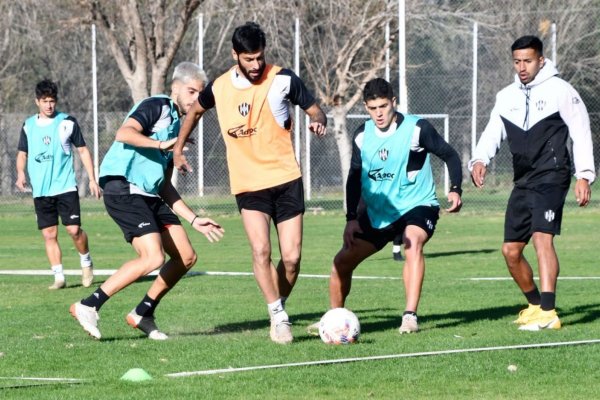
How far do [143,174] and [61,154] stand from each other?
4839 millimetres

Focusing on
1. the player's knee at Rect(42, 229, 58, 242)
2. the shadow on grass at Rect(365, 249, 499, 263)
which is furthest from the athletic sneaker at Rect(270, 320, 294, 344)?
the shadow on grass at Rect(365, 249, 499, 263)

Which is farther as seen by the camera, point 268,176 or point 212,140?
point 212,140

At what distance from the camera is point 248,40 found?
788 centimetres

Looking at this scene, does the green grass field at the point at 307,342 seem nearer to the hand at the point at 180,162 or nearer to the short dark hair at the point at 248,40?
the hand at the point at 180,162

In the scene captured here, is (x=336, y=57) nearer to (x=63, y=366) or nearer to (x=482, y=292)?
(x=482, y=292)

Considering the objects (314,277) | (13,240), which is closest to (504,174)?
(13,240)

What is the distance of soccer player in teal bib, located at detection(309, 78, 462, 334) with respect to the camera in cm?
867

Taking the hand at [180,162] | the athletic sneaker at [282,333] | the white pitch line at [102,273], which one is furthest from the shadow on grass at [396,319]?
the white pitch line at [102,273]

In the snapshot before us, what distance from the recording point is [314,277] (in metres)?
13.8

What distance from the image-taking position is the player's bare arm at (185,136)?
813 centimetres

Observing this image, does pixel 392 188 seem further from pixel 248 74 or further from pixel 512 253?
pixel 248 74

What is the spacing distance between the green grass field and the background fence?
509 inches

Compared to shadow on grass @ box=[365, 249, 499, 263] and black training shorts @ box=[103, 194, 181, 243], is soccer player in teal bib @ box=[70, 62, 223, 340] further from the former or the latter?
shadow on grass @ box=[365, 249, 499, 263]

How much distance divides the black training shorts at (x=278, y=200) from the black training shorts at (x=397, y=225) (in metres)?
0.73
